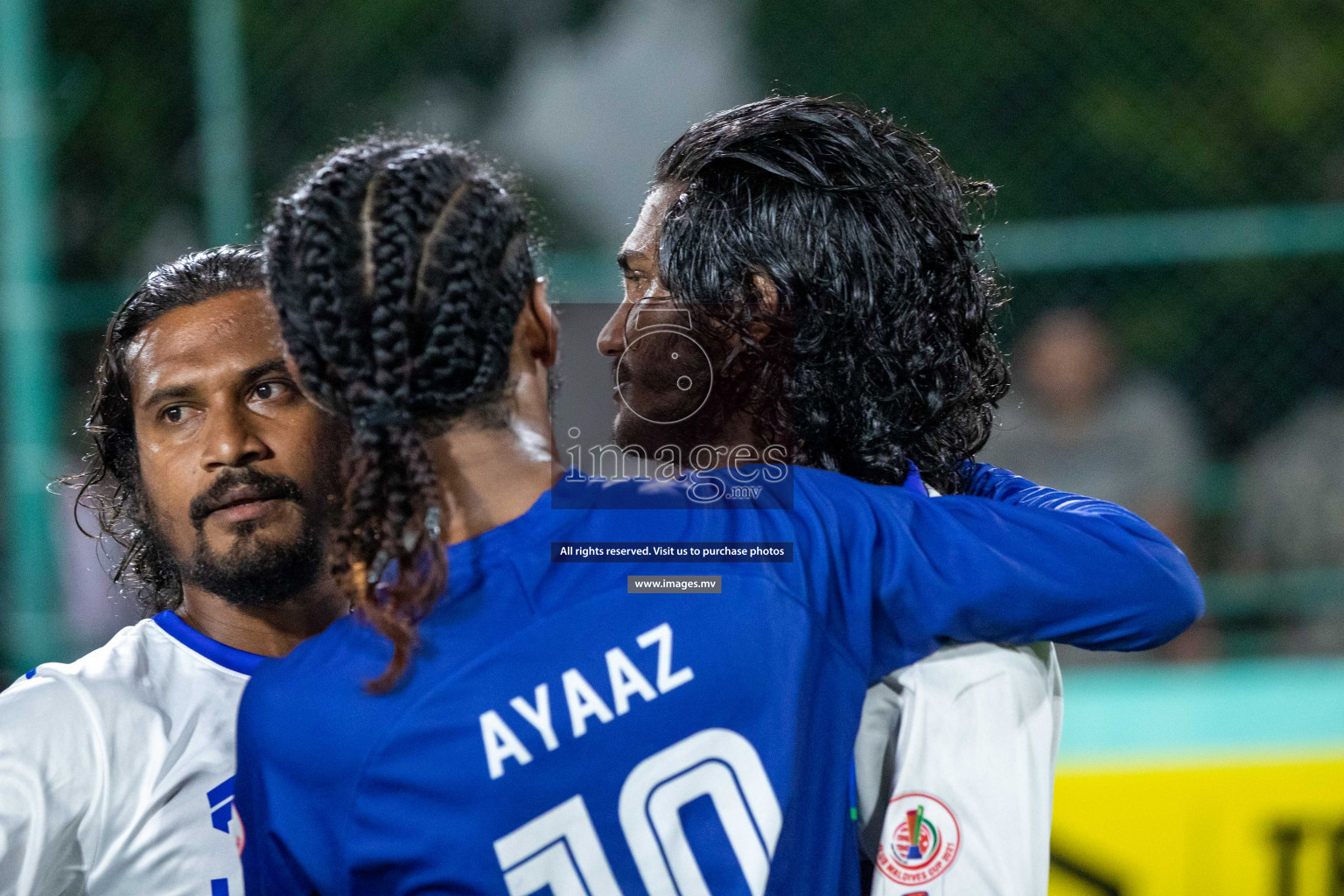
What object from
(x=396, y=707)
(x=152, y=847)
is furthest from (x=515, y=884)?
(x=152, y=847)

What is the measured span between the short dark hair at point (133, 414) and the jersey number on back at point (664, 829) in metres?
A: 0.95

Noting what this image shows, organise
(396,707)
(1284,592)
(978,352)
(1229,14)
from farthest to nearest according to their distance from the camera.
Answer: (1229,14), (1284,592), (978,352), (396,707)

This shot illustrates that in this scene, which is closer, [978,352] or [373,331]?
[373,331]

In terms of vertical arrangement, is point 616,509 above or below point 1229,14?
below

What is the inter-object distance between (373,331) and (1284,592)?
4840mm

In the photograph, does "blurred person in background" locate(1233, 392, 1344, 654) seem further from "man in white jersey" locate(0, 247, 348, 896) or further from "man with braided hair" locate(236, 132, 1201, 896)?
"man in white jersey" locate(0, 247, 348, 896)

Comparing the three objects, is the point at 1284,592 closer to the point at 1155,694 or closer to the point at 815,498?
the point at 1155,694

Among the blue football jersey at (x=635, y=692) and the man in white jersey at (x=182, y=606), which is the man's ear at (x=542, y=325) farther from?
the man in white jersey at (x=182, y=606)

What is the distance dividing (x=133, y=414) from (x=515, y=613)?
38.5 inches

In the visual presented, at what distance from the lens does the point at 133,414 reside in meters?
1.86

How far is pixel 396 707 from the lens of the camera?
1.14m

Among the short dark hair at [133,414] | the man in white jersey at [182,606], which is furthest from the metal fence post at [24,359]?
the man in white jersey at [182,606]

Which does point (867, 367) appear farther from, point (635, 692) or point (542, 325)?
point (635, 692)

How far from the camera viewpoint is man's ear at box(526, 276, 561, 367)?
4.20 ft
